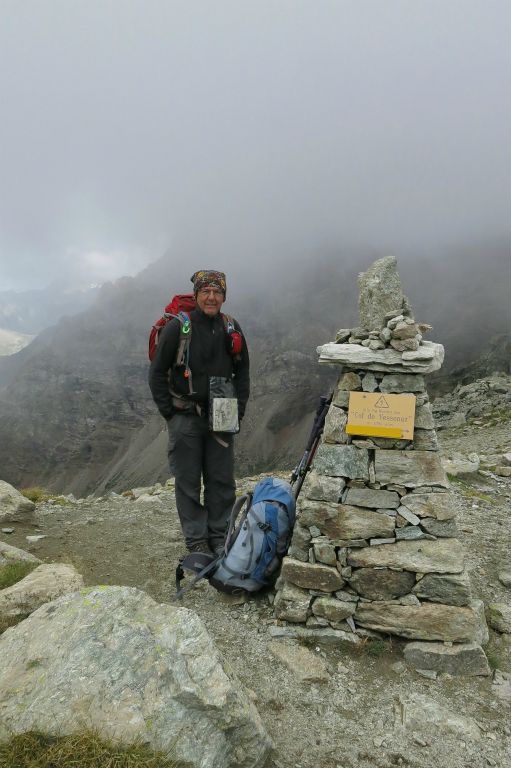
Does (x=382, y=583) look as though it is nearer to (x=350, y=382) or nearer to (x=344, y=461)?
(x=344, y=461)

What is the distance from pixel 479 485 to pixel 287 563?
7563 mm

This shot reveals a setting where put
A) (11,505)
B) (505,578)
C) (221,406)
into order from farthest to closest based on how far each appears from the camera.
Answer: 1. (11,505)
2. (505,578)
3. (221,406)

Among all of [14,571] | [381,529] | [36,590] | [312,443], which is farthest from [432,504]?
[14,571]

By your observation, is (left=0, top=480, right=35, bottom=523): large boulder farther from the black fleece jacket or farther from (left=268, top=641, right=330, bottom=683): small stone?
(left=268, top=641, right=330, bottom=683): small stone

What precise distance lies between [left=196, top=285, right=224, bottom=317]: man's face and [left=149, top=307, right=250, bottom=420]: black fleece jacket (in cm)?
12

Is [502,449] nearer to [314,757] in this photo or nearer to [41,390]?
[314,757]

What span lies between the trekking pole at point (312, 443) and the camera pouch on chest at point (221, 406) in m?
0.97

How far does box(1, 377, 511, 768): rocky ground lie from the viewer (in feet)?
11.6

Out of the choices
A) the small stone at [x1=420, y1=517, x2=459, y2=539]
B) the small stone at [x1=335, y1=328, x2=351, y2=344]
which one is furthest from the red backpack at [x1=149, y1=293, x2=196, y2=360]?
the small stone at [x1=420, y1=517, x2=459, y2=539]

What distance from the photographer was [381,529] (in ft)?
15.7

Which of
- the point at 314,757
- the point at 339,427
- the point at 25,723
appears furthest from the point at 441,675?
the point at 25,723

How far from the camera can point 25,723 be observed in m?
2.68

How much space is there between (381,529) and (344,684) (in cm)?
145

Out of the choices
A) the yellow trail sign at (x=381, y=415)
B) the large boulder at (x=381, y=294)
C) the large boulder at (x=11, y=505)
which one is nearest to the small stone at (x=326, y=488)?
the yellow trail sign at (x=381, y=415)
